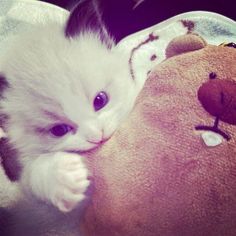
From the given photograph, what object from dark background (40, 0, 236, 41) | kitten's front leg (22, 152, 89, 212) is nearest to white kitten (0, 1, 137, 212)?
kitten's front leg (22, 152, 89, 212)

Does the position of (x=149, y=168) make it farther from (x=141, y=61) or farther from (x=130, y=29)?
(x=130, y=29)

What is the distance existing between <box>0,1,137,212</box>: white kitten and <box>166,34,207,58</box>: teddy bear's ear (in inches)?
4.6

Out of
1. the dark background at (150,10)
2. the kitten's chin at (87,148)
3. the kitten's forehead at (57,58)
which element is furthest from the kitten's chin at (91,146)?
the dark background at (150,10)

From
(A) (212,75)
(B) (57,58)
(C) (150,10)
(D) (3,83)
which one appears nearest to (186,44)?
(A) (212,75)

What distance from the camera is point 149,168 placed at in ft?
1.75

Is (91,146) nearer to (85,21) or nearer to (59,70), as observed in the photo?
(59,70)

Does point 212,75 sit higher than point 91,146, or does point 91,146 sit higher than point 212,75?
point 212,75

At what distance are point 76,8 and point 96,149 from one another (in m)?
0.28

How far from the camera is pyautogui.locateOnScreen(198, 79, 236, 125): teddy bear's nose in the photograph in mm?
525

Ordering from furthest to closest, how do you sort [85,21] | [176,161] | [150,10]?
[150,10] → [85,21] → [176,161]

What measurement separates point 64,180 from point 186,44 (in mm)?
275

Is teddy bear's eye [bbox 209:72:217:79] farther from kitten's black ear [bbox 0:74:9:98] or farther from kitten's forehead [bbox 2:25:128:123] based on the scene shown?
kitten's black ear [bbox 0:74:9:98]

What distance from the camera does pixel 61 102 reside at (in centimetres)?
63

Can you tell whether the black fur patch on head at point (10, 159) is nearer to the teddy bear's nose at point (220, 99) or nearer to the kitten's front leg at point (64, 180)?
the kitten's front leg at point (64, 180)
